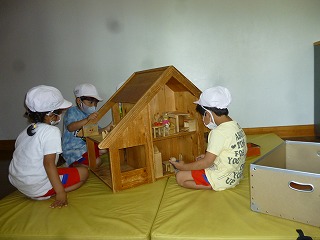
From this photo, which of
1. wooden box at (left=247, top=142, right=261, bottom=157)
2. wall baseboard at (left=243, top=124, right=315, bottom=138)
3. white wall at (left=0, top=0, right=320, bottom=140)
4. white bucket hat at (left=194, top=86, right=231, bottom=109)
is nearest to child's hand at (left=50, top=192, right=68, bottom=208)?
white bucket hat at (left=194, top=86, right=231, bottom=109)

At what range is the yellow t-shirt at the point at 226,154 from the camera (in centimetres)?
207

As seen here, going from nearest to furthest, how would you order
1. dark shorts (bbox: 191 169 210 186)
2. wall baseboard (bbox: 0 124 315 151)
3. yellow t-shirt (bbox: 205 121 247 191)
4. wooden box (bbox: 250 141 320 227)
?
wooden box (bbox: 250 141 320 227)
yellow t-shirt (bbox: 205 121 247 191)
dark shorts (bbox: 191 169 210 186)
wall baseboard (bbox: 0 124 315 151)

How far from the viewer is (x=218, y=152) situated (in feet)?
6.79

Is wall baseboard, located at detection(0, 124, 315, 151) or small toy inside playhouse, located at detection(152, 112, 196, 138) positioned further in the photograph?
wall baseboard, located at detection(0, 124, 315, 151)

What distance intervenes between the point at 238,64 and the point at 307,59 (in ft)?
3.79

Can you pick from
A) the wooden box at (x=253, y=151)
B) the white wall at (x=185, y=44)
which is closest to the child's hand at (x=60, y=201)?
the wooden box at (x=253, y=151)

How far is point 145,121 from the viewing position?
238 centimetres

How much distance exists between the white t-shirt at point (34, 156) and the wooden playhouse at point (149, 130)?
1.29 ft

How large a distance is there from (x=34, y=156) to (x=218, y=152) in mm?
1500

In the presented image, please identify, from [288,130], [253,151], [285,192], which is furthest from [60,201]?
[288,130]

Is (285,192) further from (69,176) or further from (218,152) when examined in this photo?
(69,176)

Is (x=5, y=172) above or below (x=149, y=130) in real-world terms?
below

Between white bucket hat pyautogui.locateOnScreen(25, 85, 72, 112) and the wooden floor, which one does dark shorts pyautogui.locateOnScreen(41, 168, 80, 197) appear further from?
the wooden floor

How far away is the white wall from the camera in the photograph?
14.3ft
